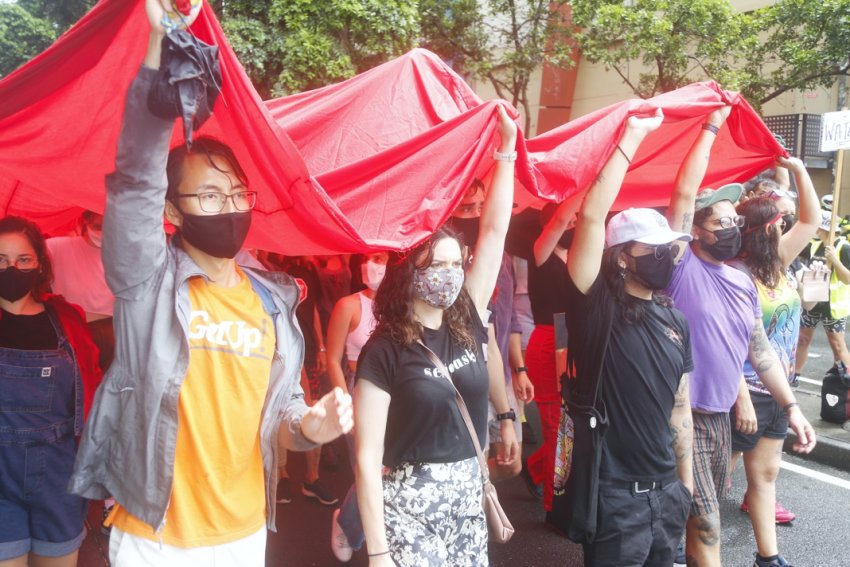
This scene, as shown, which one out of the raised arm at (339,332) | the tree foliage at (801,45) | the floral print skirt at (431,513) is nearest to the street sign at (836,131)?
the raised arm at (339,332)

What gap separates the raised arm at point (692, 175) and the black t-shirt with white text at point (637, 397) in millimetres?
737

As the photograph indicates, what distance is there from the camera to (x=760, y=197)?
3959 mm

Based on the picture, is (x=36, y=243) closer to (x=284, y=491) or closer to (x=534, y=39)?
(x=284, y=491)

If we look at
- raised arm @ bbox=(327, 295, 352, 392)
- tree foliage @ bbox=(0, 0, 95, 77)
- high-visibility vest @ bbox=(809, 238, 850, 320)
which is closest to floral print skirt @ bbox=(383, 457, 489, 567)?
raised arm @ bbox=(327, 295, 352, 392)

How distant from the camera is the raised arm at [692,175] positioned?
328 centimetres

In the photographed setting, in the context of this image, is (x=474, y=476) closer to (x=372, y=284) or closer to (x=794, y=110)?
(x=372, y=284)

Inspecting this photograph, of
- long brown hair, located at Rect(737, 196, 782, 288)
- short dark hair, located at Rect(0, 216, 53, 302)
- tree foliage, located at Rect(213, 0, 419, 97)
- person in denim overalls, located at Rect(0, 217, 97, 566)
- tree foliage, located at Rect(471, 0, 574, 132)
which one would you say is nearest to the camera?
person in denim overalls, located at Rect(0, 217, 97, 566)

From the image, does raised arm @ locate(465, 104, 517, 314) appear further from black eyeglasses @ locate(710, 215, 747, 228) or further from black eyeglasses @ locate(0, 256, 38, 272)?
black eyeglasses @ locate(0, 256, 38, 272)

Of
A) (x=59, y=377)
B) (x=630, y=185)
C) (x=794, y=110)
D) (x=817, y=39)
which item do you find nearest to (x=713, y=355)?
(x=630, y=185)

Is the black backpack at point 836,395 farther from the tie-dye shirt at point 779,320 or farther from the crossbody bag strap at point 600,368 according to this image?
the crossbody bag strap at point 600,368

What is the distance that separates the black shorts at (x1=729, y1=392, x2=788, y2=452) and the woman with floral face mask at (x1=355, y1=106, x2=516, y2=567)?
1.97 metres

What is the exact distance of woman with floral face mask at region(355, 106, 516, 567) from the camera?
7.60 feet

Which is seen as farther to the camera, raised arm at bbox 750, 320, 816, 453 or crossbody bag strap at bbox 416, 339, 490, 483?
raised arm at bbox 750, 320, 816, 453

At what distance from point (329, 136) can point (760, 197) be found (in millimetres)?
2644
